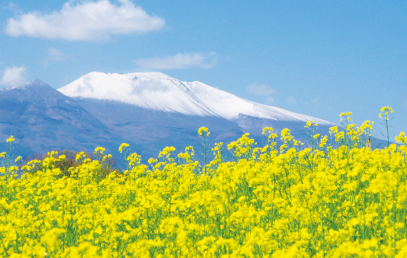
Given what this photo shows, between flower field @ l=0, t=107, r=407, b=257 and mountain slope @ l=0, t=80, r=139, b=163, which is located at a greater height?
mountain slope @ l=0, t=80, r=139, b=163

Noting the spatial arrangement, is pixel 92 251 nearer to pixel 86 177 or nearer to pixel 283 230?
pixel 283 230

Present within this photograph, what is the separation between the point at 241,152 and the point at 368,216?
5.22 meters

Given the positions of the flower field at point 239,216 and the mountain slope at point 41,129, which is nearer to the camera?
Result: the flower field at point 239,216

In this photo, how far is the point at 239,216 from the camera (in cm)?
404

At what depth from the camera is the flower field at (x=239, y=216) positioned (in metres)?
3.46

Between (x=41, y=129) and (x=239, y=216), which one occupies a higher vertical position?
(x=41, y=129)

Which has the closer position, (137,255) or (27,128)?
(137,255)

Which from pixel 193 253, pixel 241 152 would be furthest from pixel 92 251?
pixel 241 152

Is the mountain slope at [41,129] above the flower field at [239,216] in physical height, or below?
above

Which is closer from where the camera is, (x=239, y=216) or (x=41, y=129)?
(x=239, y=216)

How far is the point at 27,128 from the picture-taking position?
172000 mm

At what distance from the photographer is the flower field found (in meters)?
3.46

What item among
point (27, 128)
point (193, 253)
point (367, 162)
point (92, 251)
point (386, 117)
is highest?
point (27, 128)

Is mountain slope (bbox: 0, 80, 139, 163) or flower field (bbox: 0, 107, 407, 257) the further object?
mountain slope (bbox: 0, 80, 139, 163)
